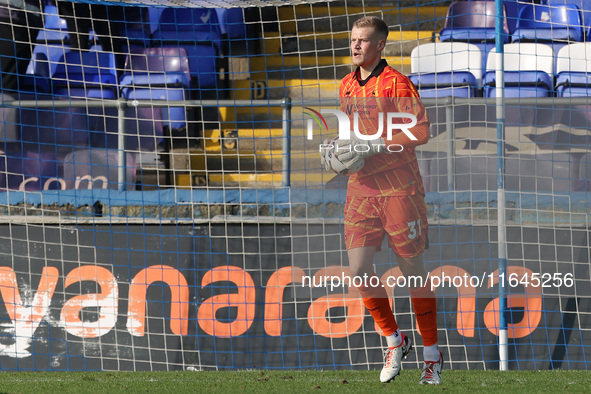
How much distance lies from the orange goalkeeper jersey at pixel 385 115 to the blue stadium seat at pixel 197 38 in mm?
3371

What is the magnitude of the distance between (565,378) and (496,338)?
931 mm

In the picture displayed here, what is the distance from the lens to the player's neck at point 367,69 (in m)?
4.16

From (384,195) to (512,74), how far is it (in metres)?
3.21

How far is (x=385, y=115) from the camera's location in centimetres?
426

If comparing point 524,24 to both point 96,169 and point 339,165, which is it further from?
point 339,165

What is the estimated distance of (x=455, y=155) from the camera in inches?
225

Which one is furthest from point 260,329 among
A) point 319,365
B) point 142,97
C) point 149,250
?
point 142,97

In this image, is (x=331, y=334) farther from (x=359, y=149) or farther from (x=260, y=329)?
(x=359, y=149)

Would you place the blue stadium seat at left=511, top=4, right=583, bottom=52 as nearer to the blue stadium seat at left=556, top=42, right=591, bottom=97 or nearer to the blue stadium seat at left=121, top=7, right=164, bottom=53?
the blue stadium seat at left=556, top=42, right=591, bottom=97

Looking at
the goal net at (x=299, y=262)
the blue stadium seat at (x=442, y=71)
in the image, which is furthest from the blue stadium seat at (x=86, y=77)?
the blue stadium seat at (x=442, y=71)

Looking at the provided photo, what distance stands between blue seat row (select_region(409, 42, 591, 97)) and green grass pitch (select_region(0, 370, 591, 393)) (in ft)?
8.18

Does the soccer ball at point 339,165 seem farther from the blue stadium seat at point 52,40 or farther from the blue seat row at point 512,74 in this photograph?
the blue stadium seat at point 52,40

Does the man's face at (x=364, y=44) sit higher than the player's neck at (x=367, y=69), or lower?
higher

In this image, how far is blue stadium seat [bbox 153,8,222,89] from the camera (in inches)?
305
